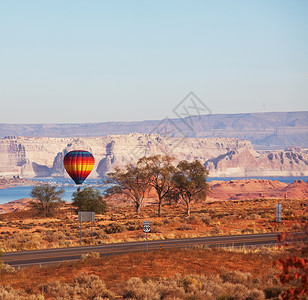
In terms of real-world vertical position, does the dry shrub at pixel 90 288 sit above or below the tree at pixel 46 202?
above

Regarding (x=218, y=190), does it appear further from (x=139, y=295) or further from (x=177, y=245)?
(x=139, y=295)

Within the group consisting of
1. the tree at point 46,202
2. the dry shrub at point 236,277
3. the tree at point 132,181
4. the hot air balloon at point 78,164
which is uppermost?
the hot air balloon at point 78,164

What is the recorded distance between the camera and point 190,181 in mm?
67375

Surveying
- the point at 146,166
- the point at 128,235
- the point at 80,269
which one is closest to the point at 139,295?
the point at 80,269

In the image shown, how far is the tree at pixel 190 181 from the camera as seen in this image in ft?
219

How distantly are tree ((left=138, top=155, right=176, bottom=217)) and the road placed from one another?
32.7m

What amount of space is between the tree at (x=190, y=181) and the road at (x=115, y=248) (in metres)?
27.5

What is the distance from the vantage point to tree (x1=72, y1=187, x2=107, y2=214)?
73.4 metres

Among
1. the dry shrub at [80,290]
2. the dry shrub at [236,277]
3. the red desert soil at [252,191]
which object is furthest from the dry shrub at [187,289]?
the red desert soil at [252,191]

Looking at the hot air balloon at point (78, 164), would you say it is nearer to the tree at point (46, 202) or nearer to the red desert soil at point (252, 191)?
the tree at point (46, 202)

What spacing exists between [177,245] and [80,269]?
11837 millimetres

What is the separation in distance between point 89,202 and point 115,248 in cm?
4200

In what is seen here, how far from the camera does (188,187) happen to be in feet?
218

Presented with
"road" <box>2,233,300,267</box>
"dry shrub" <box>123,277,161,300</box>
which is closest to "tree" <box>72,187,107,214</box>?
"road" <box>2,233,300,267</box>
